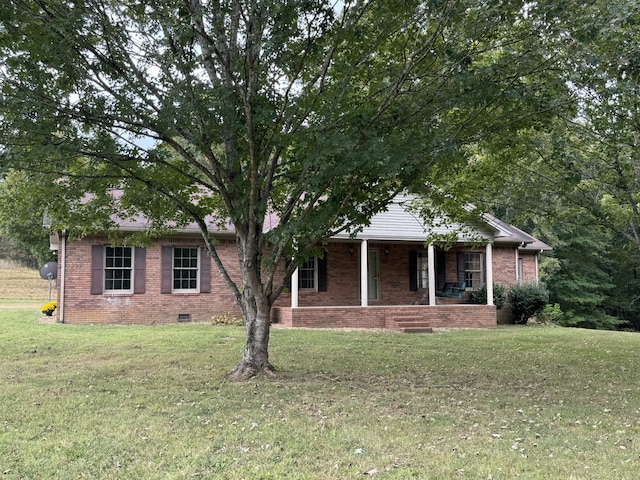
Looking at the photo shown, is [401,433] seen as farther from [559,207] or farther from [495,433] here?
[559,207]

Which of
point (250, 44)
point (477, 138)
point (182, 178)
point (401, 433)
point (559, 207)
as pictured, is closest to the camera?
point (401, 433)

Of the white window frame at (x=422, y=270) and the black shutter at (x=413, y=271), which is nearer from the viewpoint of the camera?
the black shutter at (x=413, y=271)

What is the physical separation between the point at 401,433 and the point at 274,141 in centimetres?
360

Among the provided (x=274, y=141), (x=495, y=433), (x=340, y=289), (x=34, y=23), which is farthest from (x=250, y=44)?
(x=340, y=289)

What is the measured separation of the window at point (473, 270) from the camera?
1942cm

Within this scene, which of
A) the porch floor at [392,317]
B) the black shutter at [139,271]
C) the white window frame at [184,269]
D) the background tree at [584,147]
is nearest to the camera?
the background tree at [584,147]

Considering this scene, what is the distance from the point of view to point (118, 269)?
1552 centimetres

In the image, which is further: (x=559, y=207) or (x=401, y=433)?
(x=559, y=207)

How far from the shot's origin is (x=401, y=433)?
508 cm

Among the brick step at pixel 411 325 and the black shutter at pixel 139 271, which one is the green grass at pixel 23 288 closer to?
the black shutter at pixel 139 271

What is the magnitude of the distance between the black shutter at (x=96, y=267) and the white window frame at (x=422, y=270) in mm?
10138

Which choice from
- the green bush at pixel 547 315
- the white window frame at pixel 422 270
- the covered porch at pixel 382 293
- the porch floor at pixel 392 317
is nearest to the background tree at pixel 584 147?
the porch floor at pixel 392 317

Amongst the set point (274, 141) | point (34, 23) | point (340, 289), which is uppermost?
point (34, 23)

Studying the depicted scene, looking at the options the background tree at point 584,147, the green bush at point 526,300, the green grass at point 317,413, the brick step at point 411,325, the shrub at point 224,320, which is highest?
the background tree at point 584,147
